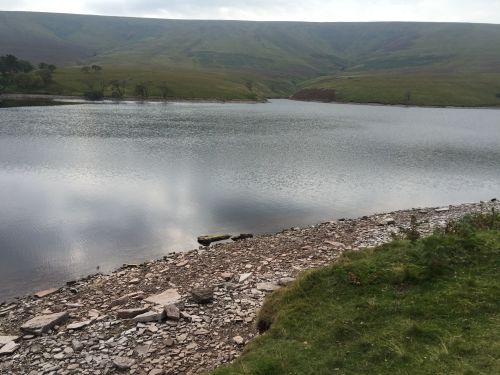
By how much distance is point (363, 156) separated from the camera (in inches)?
2970

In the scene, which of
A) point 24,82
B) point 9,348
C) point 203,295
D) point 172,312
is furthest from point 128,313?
point 24,82

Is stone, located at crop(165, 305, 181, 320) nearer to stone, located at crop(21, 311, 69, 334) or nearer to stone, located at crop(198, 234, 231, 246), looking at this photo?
stone, located at crop(21, 311, 69, 334)

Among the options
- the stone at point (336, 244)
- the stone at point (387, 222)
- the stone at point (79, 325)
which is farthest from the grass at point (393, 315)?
the stone at point (387, 222)

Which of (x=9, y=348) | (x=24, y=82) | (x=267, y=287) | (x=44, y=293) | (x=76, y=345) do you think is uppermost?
(x=24, y=82)

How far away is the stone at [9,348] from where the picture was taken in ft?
53.4

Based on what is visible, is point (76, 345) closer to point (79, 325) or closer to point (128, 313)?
point (79, 325)

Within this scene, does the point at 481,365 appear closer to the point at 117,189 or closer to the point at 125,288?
the point at 125,288

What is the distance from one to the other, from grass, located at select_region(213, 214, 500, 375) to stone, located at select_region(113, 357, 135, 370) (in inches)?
155

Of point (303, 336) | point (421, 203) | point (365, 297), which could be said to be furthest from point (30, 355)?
point (421, 203)

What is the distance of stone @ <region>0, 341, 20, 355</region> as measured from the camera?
640 inches

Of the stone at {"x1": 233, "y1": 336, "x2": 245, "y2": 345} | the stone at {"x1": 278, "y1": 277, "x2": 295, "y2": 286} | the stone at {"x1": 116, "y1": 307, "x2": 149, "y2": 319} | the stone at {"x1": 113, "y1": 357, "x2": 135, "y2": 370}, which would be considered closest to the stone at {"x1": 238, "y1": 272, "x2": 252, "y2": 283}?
the stone at {"x1": 278, "y1": 277, "x2": 295, "y2": 286}

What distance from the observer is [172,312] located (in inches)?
703

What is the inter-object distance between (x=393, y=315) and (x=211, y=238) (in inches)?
806

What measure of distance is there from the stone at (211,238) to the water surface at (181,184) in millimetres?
1221
